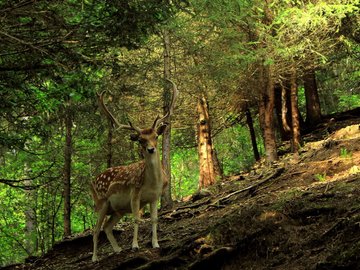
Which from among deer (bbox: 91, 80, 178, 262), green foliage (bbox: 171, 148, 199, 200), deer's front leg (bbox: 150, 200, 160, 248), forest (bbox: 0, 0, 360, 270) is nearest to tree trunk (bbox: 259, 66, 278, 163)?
forest (bbox: 0, 0, 360, 270)

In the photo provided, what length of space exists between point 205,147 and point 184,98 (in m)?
2.54

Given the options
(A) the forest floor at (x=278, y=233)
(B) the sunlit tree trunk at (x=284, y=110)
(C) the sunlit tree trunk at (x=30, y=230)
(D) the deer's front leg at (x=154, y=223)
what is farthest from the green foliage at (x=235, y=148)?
(D) the deer's front leg at (x=154, y=223)

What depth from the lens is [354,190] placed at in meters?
7.18

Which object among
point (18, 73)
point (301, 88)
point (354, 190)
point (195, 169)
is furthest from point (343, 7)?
point (195, 169)

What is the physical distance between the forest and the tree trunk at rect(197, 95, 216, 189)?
0.05 m

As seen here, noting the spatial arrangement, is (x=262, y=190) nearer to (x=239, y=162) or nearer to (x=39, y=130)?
(x=39, y=130)

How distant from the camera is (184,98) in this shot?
19094 mm

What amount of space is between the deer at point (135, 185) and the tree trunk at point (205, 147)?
34.7 ft

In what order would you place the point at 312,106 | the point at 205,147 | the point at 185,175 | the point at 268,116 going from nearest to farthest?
the point at 268,116 < the point at 205,147 < the point at 312,106 < the point at 185,175

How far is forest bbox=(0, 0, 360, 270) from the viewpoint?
7.06 meters

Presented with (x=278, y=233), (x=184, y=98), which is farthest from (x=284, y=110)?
(x=278, y=233)

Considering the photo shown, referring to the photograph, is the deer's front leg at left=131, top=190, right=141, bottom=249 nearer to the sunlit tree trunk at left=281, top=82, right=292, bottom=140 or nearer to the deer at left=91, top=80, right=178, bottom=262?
the deer at left=91, top=80, right=178, bottom=262

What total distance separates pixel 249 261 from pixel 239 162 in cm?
2318

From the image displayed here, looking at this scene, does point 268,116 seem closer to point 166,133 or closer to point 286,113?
point 166,133
